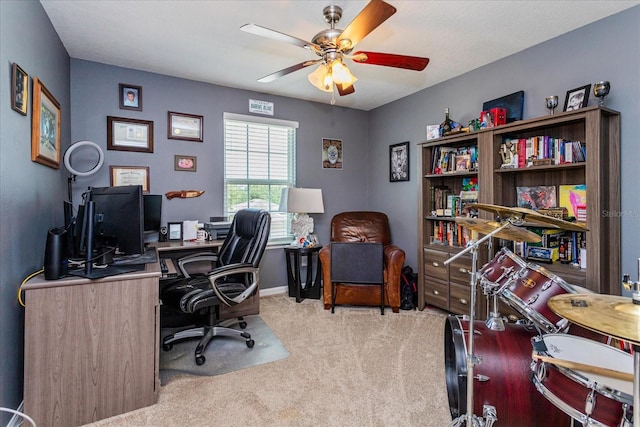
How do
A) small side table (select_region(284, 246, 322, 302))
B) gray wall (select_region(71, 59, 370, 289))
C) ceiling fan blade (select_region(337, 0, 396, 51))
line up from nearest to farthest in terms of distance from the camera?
ceiling fan blade (select_region(337, 0, 396, 51))
gray wall (select_region(71, 59, 370, 289))
small side table (select_region(284, 246, 322, 302))

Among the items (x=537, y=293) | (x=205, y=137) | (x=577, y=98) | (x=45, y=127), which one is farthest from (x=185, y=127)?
(x=577, y=98)

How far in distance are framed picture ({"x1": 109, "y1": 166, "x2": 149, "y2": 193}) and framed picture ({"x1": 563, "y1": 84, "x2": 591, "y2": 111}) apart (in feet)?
12.3

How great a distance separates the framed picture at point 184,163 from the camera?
3.48 metres

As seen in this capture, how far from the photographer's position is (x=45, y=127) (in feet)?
7.09

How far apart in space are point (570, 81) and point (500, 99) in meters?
0.54

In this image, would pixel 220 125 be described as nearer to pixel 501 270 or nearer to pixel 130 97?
Answer: pixel 130 97

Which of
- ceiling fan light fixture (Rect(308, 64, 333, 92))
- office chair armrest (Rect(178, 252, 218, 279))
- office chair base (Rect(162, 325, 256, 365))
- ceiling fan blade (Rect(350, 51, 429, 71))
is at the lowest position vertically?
office chair base (Rect(162, 325, 256, 365))

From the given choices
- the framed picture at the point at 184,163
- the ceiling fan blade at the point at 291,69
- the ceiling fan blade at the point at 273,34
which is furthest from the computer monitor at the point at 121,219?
the framed picture at the point at 184,163

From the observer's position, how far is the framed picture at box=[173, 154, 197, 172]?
3.48 m

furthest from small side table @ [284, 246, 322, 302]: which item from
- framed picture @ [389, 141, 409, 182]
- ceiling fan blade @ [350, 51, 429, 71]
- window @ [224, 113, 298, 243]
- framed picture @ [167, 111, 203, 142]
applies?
ceiling fan blade @ [350, 51, 429, 71]

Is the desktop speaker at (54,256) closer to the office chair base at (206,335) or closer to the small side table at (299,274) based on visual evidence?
the office chair base at (206,335)

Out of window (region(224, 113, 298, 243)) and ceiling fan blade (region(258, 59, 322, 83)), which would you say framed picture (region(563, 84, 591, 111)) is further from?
window (region(224, 113, 298, 243))

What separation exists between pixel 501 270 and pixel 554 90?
1813mm

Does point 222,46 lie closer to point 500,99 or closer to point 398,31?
point 398,31
